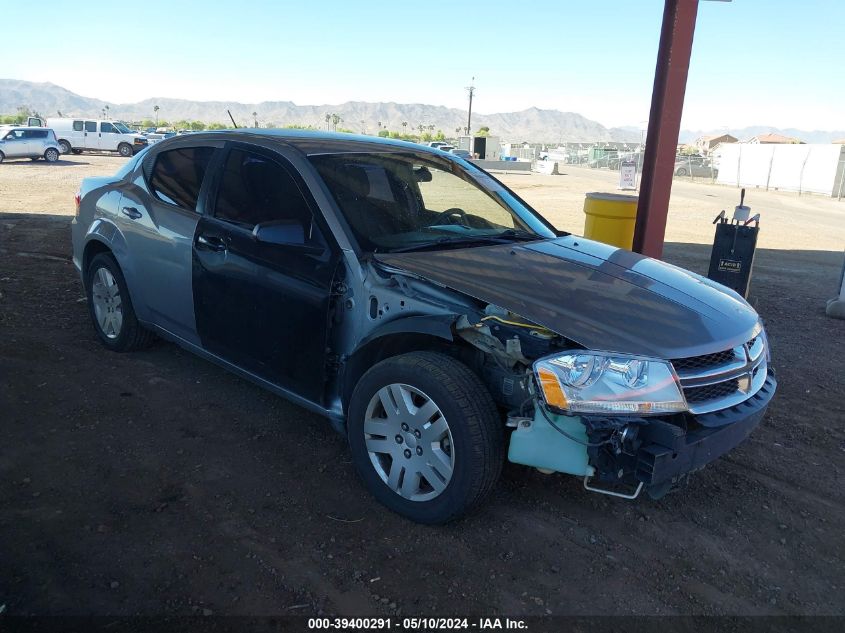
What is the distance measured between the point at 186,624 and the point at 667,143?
6.92 m

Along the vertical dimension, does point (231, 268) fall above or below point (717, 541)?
above

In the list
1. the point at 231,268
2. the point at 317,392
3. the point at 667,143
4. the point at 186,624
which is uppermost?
the point at 667,143

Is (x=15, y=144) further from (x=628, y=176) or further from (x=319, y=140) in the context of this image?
(x=319, y=140)

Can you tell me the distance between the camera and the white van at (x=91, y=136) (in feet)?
117

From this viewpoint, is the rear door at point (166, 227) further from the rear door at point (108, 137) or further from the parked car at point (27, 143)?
the rear door at point (108, 137)

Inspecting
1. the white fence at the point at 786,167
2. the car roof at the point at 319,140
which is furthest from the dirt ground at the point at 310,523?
the white fence at the point at 786,167

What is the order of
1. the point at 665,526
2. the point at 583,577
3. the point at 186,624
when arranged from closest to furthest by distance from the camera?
the point at 186,624 < the point at 583,577 < the point at 665,526

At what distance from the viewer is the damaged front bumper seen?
8.64 ft

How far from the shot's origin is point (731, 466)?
382cm

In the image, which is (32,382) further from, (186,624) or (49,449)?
(186,624)

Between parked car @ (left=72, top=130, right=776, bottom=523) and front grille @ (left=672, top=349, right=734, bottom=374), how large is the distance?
0.04ft

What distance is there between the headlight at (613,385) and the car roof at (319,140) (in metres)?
1.96

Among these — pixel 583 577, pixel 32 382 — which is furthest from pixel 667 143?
pixel 32 382

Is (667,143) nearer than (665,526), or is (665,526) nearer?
(665,526)
